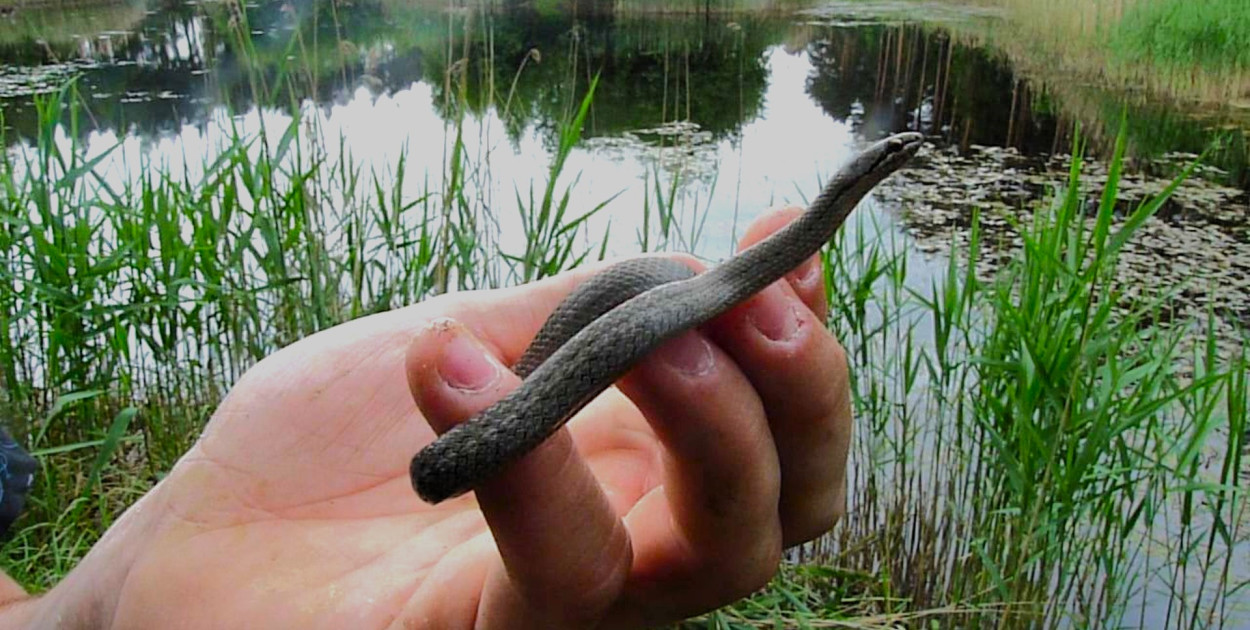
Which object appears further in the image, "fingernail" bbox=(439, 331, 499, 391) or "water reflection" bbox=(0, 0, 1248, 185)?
"water reflection" bbox=(0, 0, 1248, 185)

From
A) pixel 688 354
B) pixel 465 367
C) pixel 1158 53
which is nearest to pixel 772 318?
pixel 688 354

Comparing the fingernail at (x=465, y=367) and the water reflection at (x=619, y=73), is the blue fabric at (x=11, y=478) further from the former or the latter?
the water reflection at (x=619, y=73)

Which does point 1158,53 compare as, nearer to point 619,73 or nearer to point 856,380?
point 619,73

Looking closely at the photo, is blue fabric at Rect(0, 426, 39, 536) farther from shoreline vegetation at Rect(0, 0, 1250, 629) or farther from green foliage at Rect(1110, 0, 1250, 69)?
green foliage at Rect(1110, 0, 1250, 69)

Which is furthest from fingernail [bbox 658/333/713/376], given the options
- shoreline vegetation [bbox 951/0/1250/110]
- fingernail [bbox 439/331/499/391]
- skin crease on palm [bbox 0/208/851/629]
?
shoreline vegetation [bbox 951/0/1250/110]

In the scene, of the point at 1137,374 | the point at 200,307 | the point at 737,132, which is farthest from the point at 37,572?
the point at 737,132
